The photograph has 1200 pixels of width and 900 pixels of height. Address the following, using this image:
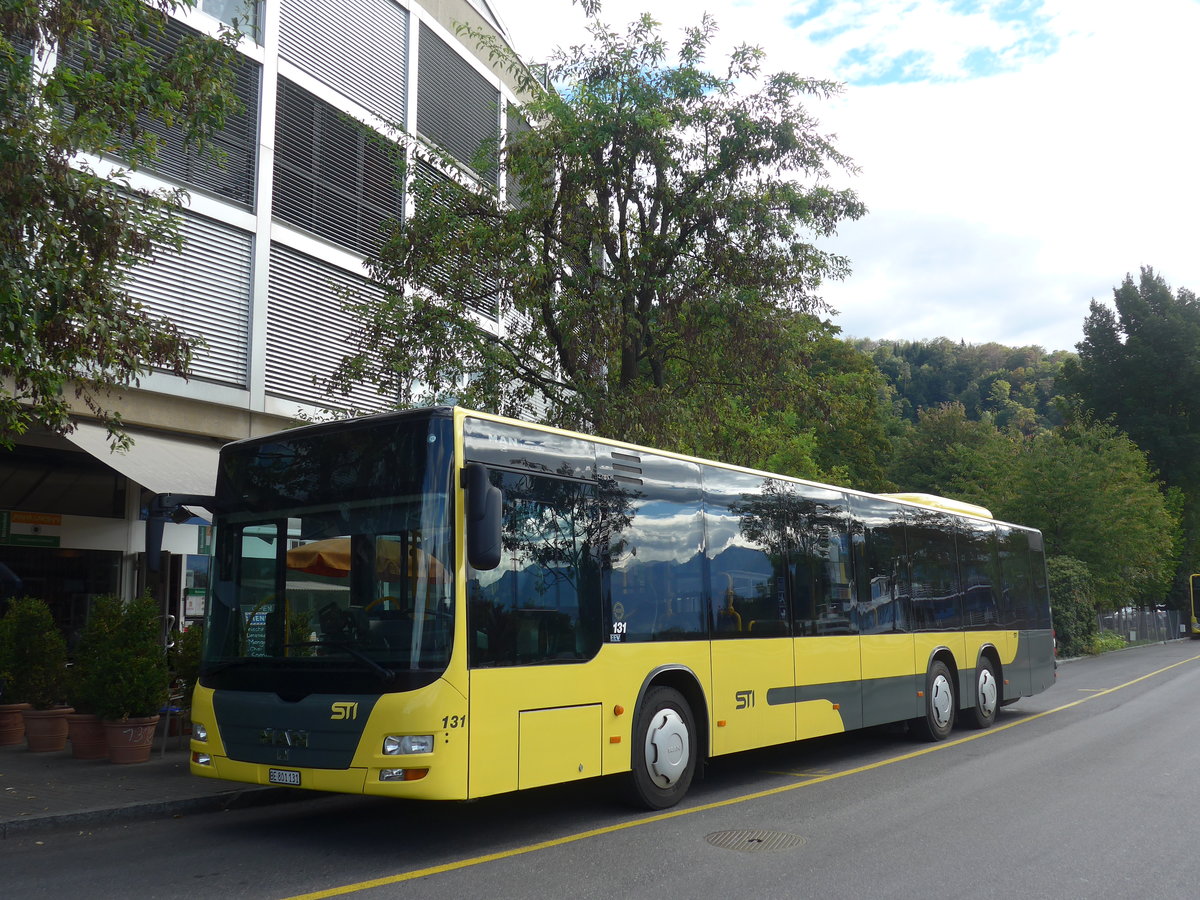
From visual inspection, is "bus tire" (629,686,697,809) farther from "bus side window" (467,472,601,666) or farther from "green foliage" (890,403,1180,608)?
"green foliage" (890,403,1180,608)

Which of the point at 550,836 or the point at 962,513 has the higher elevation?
the point at 962,513

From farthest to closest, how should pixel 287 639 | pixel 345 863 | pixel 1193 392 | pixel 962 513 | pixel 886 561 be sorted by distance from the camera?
pixel 1193 392
pixel 962 513
pixel 886 561
pixel 287 639
pixel 345 863

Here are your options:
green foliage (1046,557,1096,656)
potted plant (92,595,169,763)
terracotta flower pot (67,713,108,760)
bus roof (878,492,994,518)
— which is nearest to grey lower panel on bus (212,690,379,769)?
potted plant (92,595,169,763)

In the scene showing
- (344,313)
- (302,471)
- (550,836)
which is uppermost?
(344,313)

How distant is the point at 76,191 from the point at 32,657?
597 centimetres

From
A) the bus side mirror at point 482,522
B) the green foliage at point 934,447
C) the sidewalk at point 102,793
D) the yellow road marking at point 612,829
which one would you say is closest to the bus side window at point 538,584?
the bus side mirror at point 482,522

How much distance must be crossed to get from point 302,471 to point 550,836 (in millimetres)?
3250

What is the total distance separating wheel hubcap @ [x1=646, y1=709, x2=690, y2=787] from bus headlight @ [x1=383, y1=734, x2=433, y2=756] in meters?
2.34

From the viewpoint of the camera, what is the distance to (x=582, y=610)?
8.00m

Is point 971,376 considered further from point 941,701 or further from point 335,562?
point 335,562

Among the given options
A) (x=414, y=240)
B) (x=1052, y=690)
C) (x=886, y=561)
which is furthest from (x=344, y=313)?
(x=1052, y=690)

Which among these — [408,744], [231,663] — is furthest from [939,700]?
[231,663]

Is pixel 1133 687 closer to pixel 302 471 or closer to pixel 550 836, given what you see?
pixel 550 836

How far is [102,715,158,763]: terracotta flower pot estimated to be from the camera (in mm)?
10758
